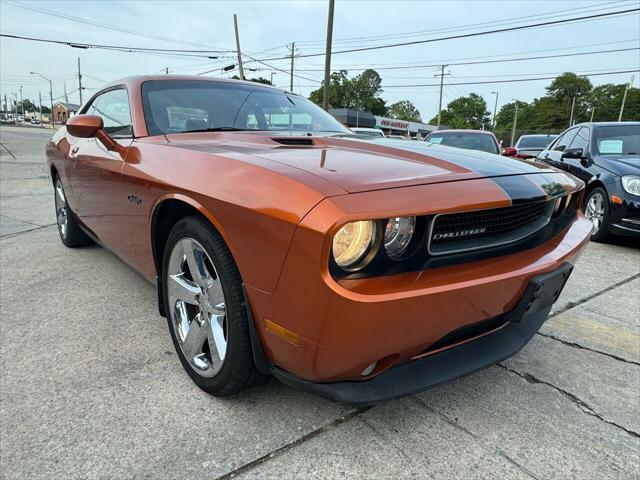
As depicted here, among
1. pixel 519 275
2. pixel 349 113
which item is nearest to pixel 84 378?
pixel 519 275

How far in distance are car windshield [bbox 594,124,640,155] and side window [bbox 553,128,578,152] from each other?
66cm

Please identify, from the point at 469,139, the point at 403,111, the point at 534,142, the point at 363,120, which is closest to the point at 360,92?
the point at 403,111

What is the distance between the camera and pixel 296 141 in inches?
88.9

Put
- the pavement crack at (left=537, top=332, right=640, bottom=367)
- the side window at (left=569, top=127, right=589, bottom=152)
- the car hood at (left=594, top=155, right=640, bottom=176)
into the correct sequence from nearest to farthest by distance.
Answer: the pavement crack at (left=537, top=332, right=640, bottom=367)
the car hood at (left=594, top=155, right=640, bottom=176)
the side window at (left=569, top=127, right=589, bottom=152)

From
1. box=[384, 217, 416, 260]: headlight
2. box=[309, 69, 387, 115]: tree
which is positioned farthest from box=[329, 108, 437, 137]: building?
box=[384, 217, 416, 260]: headlight

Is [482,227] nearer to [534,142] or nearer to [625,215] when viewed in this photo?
[625,215]

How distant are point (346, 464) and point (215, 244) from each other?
90cm

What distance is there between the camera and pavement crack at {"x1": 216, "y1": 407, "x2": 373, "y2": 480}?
1521 millimetres

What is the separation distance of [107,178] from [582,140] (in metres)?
5.74

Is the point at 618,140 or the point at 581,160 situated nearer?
the point at 618,140

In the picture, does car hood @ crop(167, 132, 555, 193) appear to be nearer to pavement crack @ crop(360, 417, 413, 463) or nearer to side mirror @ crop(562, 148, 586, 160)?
pavement crack @ crop(360, 417, 413, 463)

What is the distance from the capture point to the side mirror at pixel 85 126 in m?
2.52

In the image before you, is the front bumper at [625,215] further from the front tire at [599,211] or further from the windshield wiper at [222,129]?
the windshield wiper at [222,129]

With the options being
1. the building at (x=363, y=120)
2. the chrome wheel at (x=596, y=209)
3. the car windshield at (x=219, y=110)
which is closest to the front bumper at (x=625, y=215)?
the chrome wheel at (x=596, y=209)
